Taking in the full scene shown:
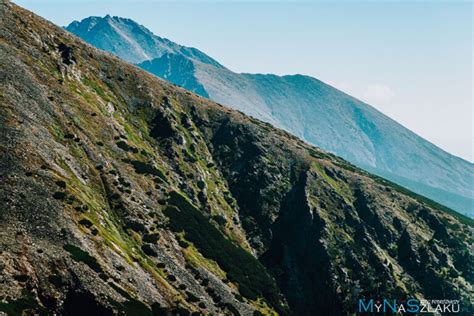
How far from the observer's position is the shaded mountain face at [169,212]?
64.9 m

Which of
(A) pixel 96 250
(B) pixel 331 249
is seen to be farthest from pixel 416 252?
(A) pixel 96 250

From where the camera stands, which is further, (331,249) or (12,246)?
(331,249)

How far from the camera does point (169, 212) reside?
351 feet

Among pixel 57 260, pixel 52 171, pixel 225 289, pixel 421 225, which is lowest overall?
pixel 225 289

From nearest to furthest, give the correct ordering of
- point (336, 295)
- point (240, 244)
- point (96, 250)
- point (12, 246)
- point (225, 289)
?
point (12, 246) < point (96, 250) < point (225, 289) < point (336, 295) < point (240, 244)

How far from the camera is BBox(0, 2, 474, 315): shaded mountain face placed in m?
64.9

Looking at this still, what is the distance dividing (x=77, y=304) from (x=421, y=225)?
449 ft

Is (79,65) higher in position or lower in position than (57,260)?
higher

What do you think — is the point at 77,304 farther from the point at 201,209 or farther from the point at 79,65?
the point at 79,65

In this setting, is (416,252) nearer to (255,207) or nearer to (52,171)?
(255,207)

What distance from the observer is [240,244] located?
428 feet

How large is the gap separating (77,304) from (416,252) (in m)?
120

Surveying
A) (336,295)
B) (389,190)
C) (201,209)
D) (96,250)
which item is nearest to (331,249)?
(336,295)

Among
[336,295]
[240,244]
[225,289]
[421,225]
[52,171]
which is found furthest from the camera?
[421,225]
